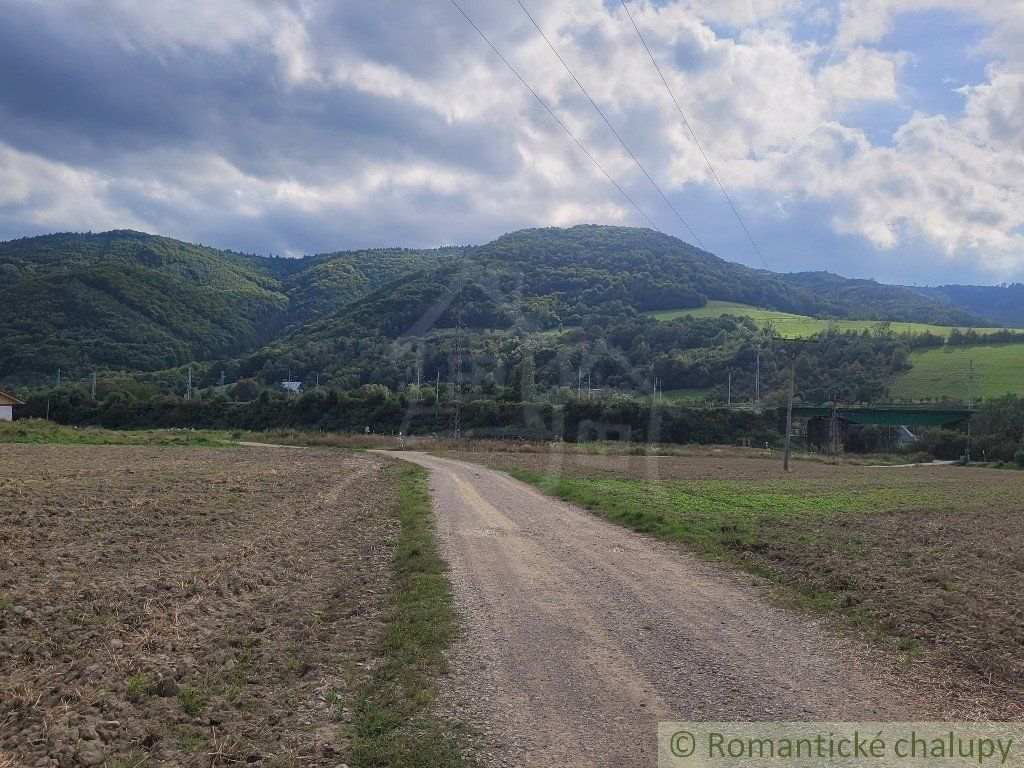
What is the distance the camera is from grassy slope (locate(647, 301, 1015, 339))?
5300 inches

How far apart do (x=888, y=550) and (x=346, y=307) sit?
512 ft

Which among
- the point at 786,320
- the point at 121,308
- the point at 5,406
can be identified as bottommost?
the point at 5,406

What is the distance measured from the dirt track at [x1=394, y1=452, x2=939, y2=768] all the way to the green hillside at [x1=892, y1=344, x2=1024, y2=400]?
4159 inches

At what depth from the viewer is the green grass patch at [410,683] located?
5656 mm

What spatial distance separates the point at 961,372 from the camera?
10938 centimetres

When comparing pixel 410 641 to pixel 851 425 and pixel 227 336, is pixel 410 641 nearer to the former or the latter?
pixel 851 425

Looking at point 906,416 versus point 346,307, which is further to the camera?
point 346,307

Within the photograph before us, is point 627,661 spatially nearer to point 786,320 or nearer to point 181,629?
point 181,629

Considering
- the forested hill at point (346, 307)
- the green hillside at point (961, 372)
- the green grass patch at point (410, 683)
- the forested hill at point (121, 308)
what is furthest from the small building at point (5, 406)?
the green hillside at point (961, 372)

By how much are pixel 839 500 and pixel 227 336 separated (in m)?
160

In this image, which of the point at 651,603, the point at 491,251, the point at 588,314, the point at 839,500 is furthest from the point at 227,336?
the point at 651,603

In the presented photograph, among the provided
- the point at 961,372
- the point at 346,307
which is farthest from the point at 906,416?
the point at 346,307

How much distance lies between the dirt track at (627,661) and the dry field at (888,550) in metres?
0.86

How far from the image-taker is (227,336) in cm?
16525
